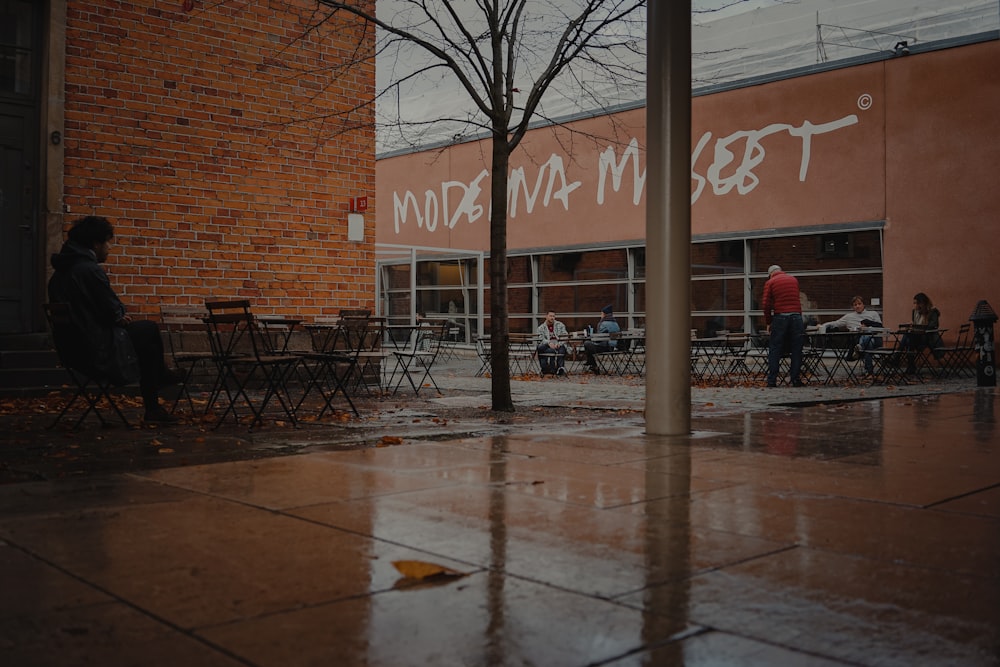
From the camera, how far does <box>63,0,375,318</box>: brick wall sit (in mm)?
11094

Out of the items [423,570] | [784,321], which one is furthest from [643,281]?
[423,570]

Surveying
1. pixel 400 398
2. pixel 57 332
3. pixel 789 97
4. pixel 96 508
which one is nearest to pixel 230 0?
pixel 400 398

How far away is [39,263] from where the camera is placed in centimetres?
1066

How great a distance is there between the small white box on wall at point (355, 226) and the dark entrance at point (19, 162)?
12.8 feet

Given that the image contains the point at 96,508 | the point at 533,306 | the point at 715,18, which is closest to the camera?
the point at 96,508

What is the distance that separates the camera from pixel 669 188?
6.96 metres

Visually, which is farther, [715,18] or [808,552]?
[715,18]

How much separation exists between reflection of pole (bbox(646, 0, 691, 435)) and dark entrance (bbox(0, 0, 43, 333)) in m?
7.14

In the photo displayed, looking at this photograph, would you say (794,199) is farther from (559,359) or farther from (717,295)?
(559,359)

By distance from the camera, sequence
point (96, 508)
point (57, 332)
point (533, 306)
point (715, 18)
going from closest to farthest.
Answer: point (96, 508), point (57, 332), point (715, 18), point (533, 306)

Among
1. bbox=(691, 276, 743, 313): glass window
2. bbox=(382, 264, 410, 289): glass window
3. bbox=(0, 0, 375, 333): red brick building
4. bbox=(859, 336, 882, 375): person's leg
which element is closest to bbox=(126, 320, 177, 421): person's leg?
bbox=(0, 0, 375, 333): red brick building

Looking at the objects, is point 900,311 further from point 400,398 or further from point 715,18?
point 400,398

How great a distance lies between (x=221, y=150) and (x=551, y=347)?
741 centimetres

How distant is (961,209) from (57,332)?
15.8m
